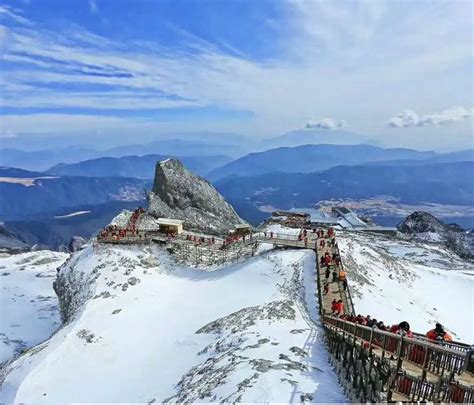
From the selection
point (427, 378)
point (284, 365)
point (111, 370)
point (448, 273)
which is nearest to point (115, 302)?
point (111, 370)

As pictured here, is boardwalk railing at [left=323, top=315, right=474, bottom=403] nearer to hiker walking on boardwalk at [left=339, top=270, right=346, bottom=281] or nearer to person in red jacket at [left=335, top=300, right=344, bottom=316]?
person in red jacket at [left=335, top=300, right=344, bottom=316]

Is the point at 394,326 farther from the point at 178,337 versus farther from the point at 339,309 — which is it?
the point at 178,337

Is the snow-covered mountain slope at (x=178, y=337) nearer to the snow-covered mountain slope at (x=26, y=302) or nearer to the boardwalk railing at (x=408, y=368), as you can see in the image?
the boardwalk railing at (x=408, y=368)

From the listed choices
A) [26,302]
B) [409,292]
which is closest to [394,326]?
[409,292]

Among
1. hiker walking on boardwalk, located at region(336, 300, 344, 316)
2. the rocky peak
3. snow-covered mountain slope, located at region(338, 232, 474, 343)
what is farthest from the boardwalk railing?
the rocky peak

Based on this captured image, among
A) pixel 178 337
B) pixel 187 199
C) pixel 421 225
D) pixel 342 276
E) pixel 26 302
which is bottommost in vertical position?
pixel 26 302

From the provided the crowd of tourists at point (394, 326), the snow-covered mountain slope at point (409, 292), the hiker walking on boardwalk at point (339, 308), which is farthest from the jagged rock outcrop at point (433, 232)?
the crowd of tourists at point (394, 326)
